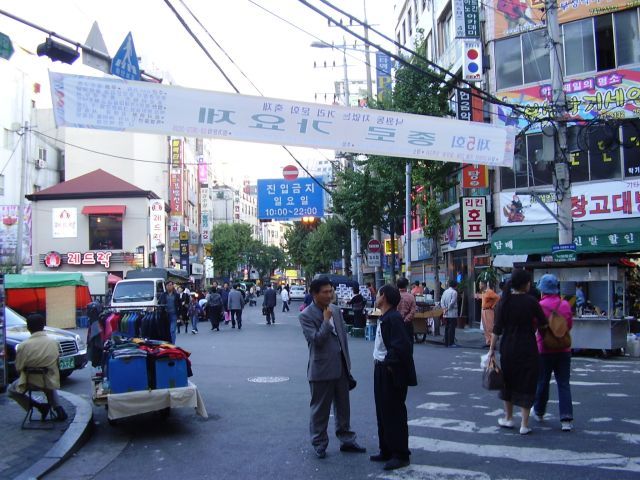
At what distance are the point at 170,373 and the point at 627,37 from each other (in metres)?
19.3

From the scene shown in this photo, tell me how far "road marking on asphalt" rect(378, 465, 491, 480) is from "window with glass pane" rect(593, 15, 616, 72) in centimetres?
1875

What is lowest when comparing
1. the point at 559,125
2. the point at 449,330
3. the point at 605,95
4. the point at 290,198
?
the point at 449,330

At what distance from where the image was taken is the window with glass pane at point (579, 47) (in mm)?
21047

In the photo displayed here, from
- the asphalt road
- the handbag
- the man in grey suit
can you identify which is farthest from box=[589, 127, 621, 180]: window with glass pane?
the man in grey suit

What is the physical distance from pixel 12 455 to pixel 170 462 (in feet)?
5.38

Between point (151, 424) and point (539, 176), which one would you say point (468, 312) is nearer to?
point (539, 176)

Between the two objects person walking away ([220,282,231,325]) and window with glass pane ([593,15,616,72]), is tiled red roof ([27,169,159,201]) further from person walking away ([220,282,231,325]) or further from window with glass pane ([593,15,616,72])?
window with glass pane ([593,15,616,72])

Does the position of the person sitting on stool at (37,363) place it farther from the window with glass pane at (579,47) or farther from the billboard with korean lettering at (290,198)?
the billboard with korean lettering at (290,198)

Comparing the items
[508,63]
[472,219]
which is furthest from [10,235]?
[508,63]

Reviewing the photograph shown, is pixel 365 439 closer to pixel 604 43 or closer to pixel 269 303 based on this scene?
pixel 604 43

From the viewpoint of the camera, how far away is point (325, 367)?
6.29 m

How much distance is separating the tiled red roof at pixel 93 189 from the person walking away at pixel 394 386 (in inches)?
1517

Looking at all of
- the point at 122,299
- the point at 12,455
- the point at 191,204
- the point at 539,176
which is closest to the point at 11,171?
the point at 191,204

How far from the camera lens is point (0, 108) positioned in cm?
4275
